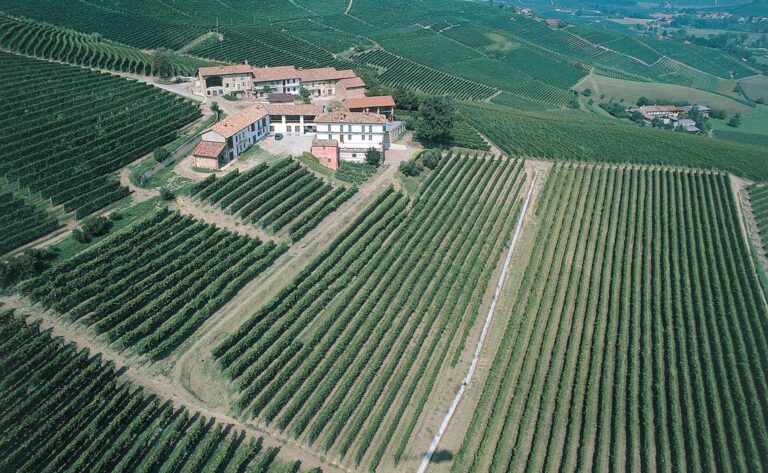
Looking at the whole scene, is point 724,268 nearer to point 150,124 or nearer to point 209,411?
point 209,411

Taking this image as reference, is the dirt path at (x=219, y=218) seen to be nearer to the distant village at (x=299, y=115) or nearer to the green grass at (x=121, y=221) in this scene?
the green grass at (x=121, y=221)

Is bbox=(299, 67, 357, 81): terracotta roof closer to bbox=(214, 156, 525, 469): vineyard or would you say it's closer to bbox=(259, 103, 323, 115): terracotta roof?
bbox=(259, 103, 323, 115): terracotta roof

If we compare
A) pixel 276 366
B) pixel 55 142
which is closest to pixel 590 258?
pixel 276 366

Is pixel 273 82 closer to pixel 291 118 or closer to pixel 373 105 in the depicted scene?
pixel 291 118

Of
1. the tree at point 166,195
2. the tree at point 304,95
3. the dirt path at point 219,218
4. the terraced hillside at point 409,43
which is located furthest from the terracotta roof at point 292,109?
the terraced hillside at point 409,43

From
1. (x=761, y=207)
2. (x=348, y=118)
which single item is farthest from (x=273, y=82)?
(x=761, y=207)
